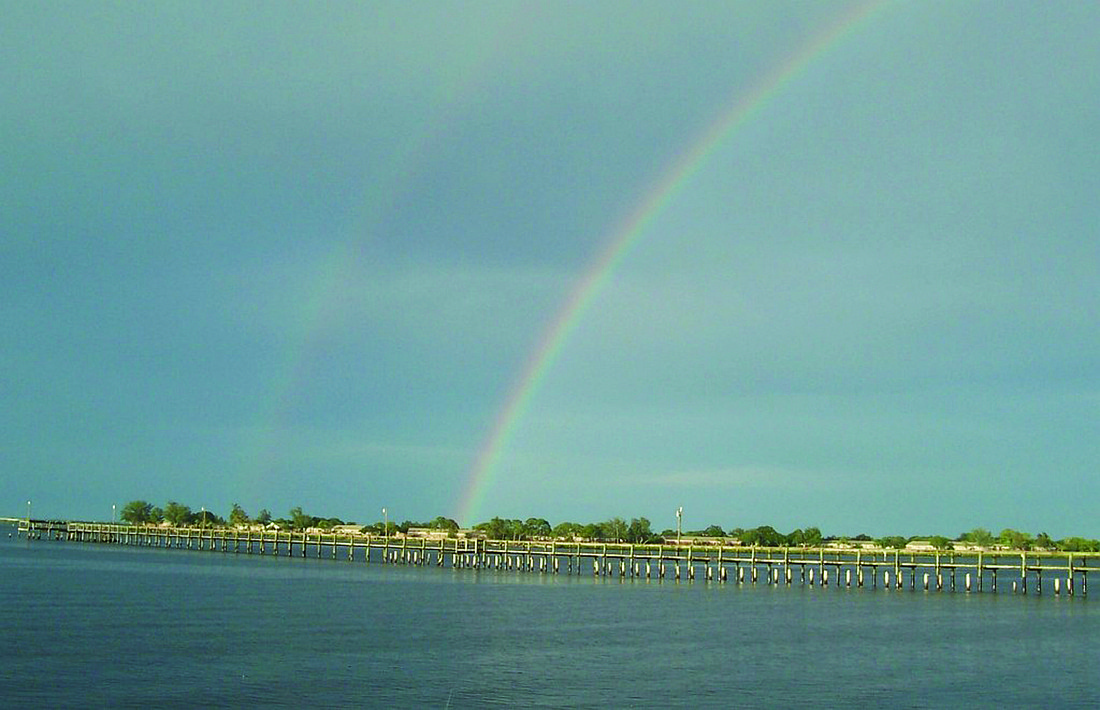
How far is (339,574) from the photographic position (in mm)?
119688

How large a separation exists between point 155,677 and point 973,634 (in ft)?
149

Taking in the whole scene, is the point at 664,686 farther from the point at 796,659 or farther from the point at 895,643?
the point at 895,643

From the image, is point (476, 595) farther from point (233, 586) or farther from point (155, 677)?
point (155, 677)

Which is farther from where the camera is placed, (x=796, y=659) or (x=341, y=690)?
(x=796, y=659)

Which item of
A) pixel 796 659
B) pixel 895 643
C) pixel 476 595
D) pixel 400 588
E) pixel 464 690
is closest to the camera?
pixel 464 690

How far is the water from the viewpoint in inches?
1479

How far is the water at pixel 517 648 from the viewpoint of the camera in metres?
37.6

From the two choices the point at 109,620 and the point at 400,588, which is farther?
the point at 400,588

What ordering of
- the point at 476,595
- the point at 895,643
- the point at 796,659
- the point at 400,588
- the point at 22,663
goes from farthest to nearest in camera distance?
Result: the point at 400,588 → the point at 476,595 → the point at 895,643 → the point at 796,659 → the point at 22,663

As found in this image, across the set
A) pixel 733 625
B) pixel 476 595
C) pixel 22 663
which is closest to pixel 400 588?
pixel 476 595

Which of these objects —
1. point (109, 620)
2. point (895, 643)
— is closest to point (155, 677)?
point (109, 620)

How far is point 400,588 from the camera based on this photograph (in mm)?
96938

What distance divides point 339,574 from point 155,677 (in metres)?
82.4

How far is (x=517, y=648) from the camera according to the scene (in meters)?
51.1
